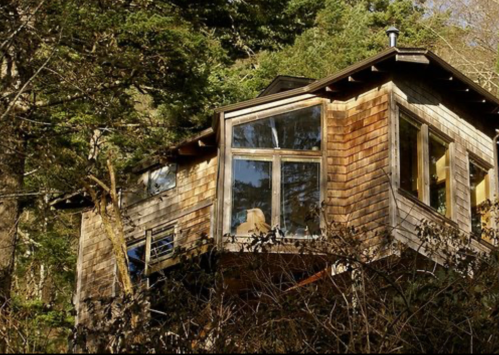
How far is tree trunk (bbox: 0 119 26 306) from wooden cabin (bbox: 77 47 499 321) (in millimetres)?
2280

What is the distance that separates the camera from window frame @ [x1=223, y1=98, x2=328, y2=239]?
15.8 meters

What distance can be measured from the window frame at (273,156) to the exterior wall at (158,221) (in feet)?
2.56

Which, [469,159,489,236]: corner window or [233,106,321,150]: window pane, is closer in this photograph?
[233,106,321,150]: window pane

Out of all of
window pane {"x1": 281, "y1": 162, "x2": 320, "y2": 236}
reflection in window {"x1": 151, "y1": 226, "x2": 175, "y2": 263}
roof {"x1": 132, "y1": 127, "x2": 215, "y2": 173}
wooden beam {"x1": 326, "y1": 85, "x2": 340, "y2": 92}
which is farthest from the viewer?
roof {"x1": 132, "y1": 127, "x2": 215, "y2": 173}

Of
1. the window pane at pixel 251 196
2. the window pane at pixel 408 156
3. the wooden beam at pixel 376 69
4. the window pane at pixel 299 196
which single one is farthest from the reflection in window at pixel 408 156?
the window pane at pixel 251 196

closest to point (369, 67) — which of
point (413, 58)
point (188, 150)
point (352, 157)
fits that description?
point (413, 58)

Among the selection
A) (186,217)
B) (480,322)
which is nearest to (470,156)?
(186,217)

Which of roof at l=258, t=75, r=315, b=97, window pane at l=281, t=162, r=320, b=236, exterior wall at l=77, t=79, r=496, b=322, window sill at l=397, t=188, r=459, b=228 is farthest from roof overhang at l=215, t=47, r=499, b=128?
window sill at l=397, t=188, r=459, b=228

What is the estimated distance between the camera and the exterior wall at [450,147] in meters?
15.3

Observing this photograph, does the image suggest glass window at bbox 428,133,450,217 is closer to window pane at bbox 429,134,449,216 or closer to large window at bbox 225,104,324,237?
window pane at bbox 429,134,449,216

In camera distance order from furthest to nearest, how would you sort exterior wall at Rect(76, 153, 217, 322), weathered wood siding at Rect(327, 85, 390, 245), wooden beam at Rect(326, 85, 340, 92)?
exterior wall at Rect(76, 153, 217, 322)
wooden beam at Rect(326, 85, 340, 92)
weathered wood siding at Rect(327, 85, 390, 245)

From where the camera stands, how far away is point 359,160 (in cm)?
1609

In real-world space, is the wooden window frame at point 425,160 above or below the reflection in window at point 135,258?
above

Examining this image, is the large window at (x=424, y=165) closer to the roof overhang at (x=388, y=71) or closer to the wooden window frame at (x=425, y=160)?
the wooden window frame at (x=425, y=160)
